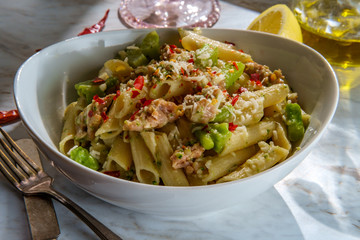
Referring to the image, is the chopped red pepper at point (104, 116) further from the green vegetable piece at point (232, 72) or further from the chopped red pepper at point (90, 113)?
the green vegetable piece at point (232, 72)

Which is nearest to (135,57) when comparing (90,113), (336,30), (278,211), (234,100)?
(90,113)

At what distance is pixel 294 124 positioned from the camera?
127 centimetres

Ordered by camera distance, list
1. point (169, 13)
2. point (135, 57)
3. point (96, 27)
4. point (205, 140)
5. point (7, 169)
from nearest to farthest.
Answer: point (205, 140) < point (7, 169) < point (135, 57) < point (96, 27) < point (169, 13)

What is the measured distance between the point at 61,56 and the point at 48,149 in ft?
1.75

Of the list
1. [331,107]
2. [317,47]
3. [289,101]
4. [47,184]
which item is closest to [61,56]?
[47,184]

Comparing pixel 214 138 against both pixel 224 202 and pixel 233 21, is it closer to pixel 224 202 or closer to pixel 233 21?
pixel 224 202

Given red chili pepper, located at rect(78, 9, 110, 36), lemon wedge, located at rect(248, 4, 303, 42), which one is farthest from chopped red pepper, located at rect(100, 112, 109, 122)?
red chili pepper, located at rect(78, 9, 110, 36)

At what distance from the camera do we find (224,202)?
1047 millimetres

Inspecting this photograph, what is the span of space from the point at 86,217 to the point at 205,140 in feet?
1.32

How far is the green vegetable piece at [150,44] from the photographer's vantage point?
1.54 meters

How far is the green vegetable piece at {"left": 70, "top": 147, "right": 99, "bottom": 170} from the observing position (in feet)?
3.88

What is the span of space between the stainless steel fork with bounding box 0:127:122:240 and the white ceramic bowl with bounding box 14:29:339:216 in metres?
0.10

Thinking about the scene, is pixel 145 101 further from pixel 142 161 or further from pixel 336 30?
pixel 336 30

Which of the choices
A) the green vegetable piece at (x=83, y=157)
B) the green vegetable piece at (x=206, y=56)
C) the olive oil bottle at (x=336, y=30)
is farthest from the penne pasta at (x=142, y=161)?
the olive oil bottle at (x=336, y=30)
